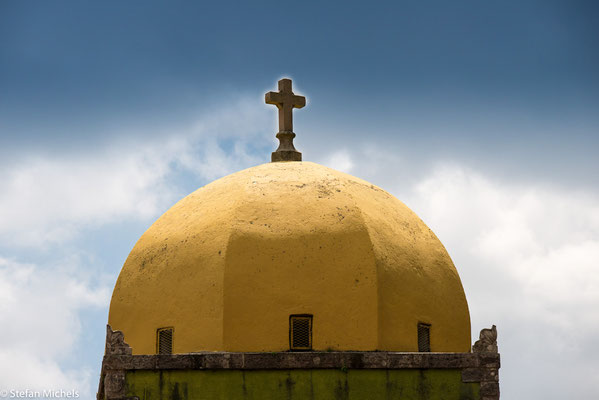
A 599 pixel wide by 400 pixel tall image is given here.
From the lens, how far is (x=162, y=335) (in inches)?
659

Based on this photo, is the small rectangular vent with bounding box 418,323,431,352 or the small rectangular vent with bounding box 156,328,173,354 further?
the small rectangular vent with bounding box 418,323,431,352

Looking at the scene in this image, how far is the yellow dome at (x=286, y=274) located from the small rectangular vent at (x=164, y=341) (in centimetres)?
14

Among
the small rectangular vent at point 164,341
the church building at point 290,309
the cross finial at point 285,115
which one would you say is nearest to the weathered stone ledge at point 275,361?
the church building at point 290,309

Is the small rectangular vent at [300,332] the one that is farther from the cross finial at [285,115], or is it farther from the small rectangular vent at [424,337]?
the cross finial at [285,115]

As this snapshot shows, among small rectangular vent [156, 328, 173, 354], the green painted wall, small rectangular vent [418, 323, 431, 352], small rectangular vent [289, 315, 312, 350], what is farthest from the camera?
small rectangular vent [418, 323, 431, 352]

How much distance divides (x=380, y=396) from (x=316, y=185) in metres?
3.78

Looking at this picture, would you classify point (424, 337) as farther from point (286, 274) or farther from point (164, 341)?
point (164, 341)

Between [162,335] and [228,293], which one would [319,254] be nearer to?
[228,293]

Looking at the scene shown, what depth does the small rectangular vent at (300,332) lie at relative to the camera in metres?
16.0

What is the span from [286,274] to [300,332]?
2.96 ft

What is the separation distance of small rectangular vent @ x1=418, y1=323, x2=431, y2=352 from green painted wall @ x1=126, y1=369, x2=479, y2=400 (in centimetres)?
121

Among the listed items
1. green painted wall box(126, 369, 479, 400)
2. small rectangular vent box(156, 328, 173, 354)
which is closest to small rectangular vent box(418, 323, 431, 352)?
green painted wall box(126, 369, 479, 400)

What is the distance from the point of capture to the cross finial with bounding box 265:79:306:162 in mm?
19312

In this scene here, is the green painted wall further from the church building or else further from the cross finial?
the cross finial
